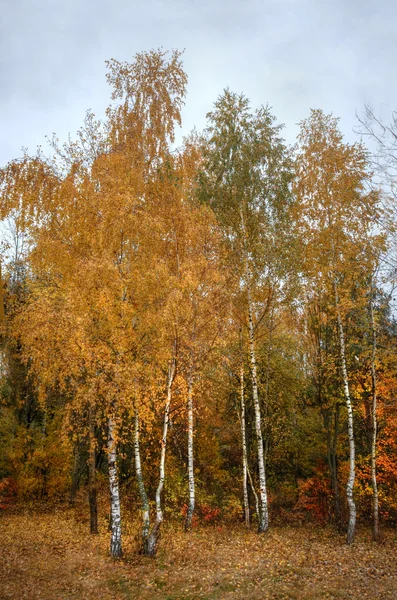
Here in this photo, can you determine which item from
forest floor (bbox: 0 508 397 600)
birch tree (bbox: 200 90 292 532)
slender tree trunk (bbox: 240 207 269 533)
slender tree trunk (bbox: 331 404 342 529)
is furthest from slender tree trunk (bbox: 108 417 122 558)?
slender tree trunk (bbox: 331 404 342 529)

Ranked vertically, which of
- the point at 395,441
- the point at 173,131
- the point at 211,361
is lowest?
the point at 395,441

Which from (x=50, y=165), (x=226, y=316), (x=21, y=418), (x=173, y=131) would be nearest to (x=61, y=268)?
(x=50, y=165)

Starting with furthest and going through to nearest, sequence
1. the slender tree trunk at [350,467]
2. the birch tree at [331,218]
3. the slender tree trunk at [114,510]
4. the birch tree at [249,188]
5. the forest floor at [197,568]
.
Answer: the birch tree at [249,188]
the birch tree at [331,218]
the slender tree trunk at [350,467]
the slender tree trunk at [114,510]
the forest floor at [197,568]

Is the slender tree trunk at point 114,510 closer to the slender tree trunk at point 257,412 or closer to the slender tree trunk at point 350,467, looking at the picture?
the slender tree trunk at point 257,412

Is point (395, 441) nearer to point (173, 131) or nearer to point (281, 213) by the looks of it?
point (281, 213)

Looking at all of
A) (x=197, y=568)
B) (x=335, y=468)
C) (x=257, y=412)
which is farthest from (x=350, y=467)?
(x=197, y=568)

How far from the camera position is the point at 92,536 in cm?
1288

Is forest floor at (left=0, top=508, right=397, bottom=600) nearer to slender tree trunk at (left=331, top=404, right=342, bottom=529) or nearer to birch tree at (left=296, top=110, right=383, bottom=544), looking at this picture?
slender tree trunk at (left=331, top=404, right=342, bottom=529)

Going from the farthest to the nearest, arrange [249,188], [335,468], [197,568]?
[335,468], [249,188], [197,568]

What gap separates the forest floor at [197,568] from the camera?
849 cm

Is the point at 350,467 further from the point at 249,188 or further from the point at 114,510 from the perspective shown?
the point at 249,188

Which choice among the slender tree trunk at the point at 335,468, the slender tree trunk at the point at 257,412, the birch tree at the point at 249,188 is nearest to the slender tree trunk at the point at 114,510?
the slender tree trunk at the point at 257,412

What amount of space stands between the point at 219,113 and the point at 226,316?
28.0 feet

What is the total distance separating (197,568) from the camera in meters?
9.98
